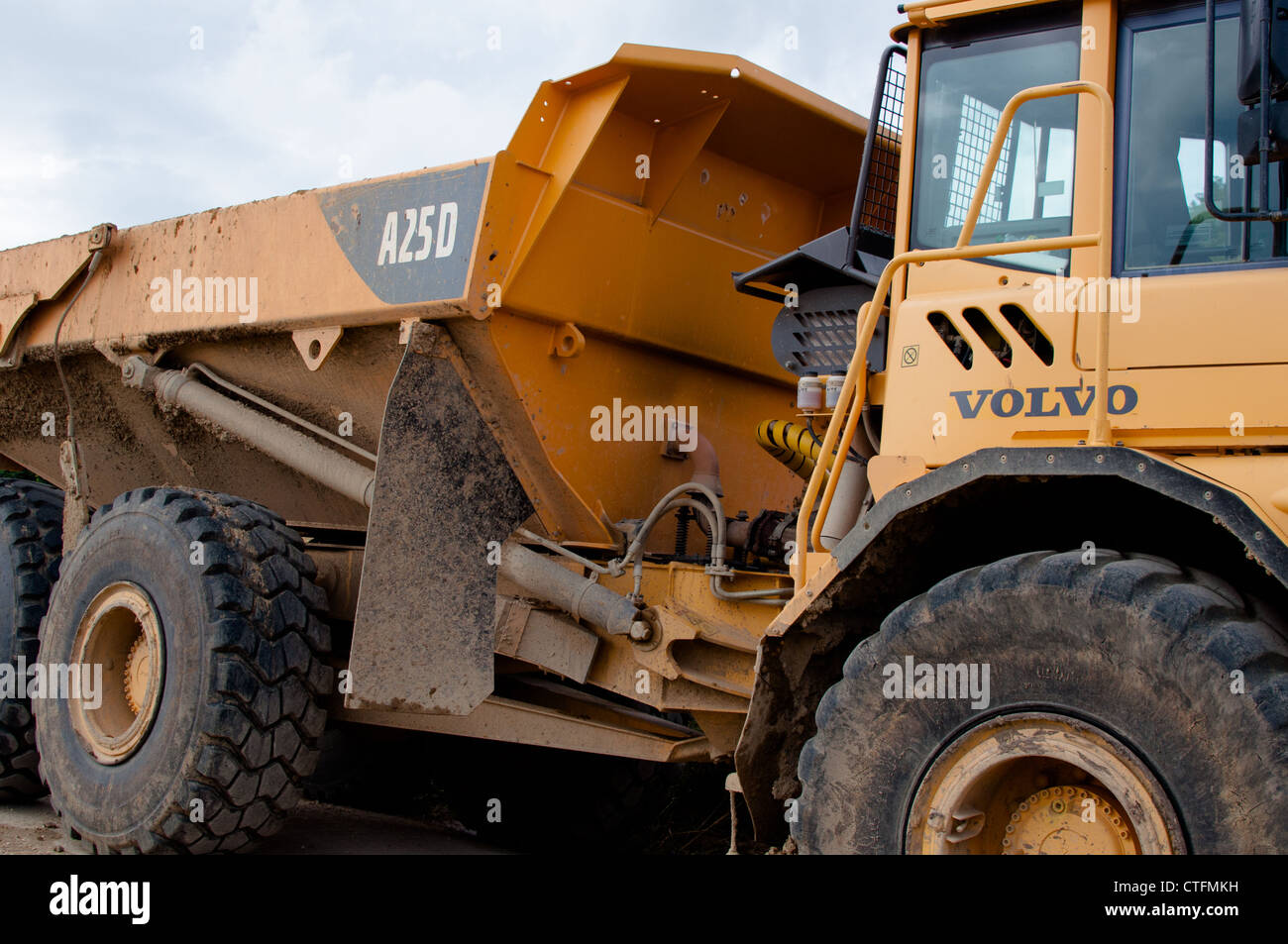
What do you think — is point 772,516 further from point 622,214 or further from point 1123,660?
point 1123,660

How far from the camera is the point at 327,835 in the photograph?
5438mm

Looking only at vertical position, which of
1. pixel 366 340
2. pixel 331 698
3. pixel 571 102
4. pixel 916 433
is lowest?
pixel 331 698

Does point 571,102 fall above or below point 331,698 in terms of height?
above

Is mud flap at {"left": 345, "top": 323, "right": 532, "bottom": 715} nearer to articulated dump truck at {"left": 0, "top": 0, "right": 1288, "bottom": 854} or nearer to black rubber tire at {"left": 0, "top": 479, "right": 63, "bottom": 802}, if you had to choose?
articulated dump truck at {"left": 0, "top": 0, "right": 1288, "bottom": 854}

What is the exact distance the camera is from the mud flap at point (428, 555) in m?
4.54

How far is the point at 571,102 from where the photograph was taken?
4.64 m

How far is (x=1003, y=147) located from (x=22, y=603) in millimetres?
4806

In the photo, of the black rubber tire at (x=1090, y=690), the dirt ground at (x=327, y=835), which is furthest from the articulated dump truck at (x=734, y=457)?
the dirt ground at (x=327, y=835)

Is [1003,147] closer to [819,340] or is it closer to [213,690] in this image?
[819,340]

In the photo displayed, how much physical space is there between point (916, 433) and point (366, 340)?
95.4 inches

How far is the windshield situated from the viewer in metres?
3.22

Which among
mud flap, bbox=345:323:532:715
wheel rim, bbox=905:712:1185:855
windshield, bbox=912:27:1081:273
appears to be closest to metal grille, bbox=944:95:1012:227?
windshield, bbox=912:27:1081:273

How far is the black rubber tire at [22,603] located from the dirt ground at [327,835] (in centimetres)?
19

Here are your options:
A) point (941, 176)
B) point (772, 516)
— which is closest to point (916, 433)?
point (941, 176)
